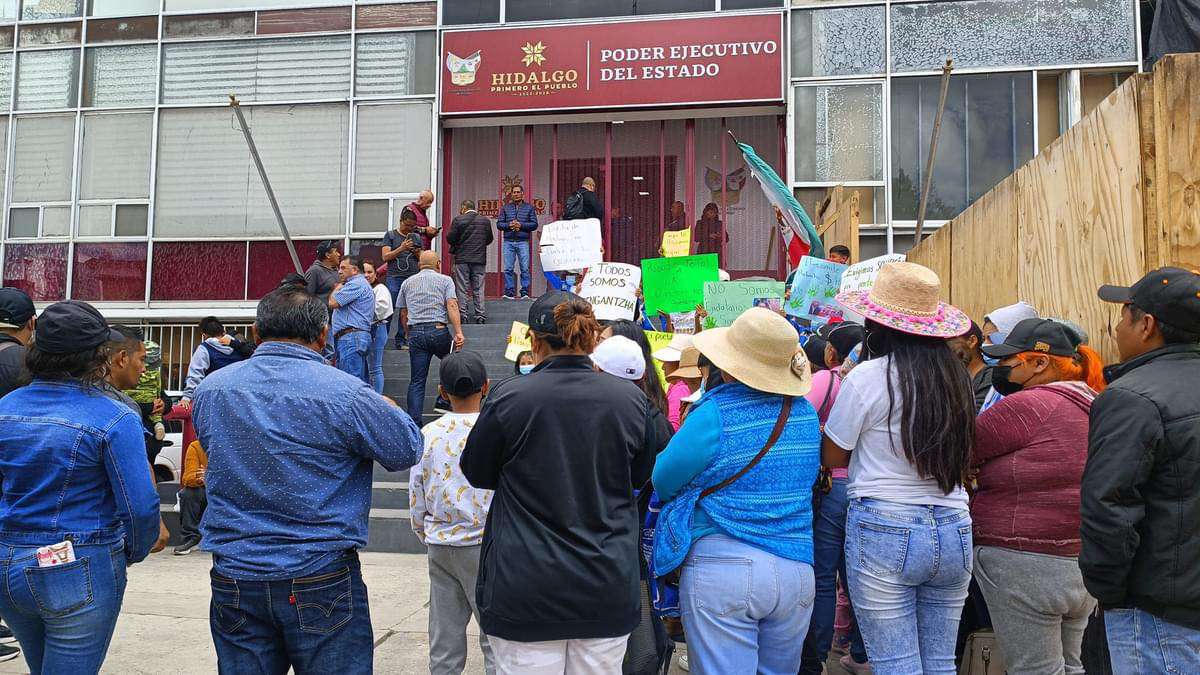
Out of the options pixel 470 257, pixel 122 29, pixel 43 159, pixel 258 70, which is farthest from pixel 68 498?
pixel 43 159

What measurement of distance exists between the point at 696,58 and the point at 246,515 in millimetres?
12844

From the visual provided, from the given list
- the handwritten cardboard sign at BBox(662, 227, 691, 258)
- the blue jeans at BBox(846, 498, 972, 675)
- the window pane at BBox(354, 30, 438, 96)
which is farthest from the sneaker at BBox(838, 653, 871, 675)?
the window pane at BBox(354, 30, 438, 96)

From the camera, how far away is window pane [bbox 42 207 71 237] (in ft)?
53.6

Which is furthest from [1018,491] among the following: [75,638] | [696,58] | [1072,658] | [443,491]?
[696,58]

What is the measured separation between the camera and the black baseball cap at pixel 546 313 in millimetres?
3352

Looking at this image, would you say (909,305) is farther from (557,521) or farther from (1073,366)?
(557,521)

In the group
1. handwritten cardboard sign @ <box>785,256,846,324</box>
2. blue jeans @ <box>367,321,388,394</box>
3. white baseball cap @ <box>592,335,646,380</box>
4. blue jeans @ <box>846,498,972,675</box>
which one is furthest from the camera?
blue jeans @ <box>367,321,388,394</box>

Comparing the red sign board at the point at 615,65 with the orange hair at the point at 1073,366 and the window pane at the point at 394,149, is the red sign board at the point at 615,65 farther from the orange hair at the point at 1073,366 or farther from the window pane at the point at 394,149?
the orange hair at the point at 1073,366

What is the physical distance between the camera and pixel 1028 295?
20.3ft

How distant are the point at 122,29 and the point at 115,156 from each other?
2.22 metres

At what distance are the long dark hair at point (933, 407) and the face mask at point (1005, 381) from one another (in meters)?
0.41

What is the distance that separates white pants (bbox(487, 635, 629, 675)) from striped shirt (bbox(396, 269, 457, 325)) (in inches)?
282

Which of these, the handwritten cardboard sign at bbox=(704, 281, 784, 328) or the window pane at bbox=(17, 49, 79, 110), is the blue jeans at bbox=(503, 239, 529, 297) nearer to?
the handwritten cardboard sign at bbox=(704, 281, 784, 328)

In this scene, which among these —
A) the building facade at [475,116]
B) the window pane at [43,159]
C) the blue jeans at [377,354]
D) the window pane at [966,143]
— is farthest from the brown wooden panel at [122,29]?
the window pane at [966,143]
